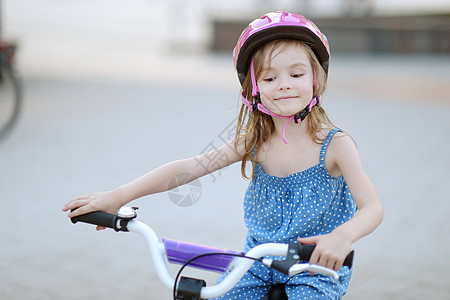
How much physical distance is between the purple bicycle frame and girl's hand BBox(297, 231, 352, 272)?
25cm

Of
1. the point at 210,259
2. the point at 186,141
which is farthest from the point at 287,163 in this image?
the point at 186,141

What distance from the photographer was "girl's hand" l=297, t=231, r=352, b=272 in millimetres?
1855

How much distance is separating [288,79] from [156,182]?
2.10 feet

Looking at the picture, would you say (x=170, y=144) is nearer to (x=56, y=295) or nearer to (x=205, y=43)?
(x=56, y=295)

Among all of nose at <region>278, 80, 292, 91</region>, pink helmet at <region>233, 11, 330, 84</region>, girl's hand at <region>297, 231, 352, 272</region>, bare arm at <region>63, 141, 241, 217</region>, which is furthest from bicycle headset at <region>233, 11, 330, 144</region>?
girl's hand at <region>297, 231, 352, 272</region>

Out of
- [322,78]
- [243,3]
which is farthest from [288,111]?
[243,3]

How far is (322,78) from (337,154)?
301 mm

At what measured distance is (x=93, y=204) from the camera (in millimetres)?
2248

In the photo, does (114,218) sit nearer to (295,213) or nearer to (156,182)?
(156,182)

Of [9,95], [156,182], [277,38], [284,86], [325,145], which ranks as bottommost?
[156,182]

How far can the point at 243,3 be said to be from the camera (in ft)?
67.2

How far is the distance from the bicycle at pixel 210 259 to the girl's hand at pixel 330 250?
20mm

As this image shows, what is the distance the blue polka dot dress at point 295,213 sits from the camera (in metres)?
2.35

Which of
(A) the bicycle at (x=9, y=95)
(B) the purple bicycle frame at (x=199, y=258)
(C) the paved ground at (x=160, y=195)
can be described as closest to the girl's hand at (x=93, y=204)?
(B) the purple bicycle frame at (x=199, y=258)
